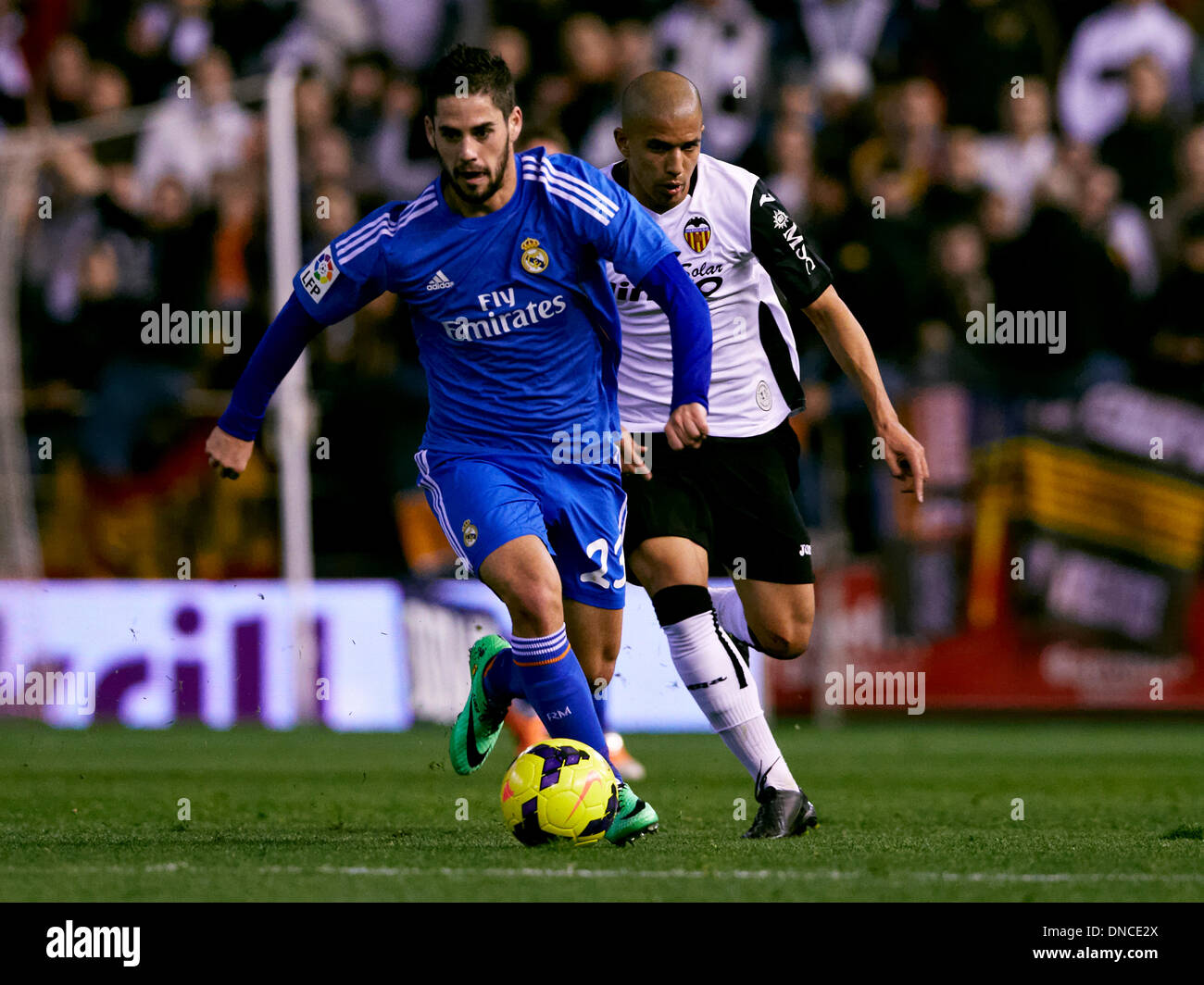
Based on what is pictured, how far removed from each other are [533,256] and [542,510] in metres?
0.82

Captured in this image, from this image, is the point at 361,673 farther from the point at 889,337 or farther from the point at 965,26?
the point at 965,26

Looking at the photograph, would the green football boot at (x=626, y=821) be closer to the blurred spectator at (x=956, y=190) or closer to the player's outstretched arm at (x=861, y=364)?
the player's outstretched arm at (x=861, y=364)

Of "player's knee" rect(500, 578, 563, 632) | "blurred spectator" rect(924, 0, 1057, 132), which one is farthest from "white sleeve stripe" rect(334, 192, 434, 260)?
"blurred spectator" rect(924, 0, 1057, 132)

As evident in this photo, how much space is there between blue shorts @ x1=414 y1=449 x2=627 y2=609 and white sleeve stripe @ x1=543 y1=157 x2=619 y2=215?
85 cm

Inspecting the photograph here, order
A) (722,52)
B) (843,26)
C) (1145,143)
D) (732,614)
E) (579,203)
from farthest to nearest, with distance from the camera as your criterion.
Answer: (843,26)
(722,52)
(1145,143)
(732,614)
(579,203)

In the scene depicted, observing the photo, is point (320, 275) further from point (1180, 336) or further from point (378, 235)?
point (1180, 336)

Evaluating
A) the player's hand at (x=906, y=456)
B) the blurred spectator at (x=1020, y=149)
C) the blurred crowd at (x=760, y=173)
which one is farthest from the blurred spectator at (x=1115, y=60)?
the player's hand at (x=906, y=456)

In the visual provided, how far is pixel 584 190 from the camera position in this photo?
6531mm

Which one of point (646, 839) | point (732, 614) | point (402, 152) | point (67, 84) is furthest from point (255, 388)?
point (67, 84)

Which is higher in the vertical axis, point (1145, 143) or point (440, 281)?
point (1145, 143)
